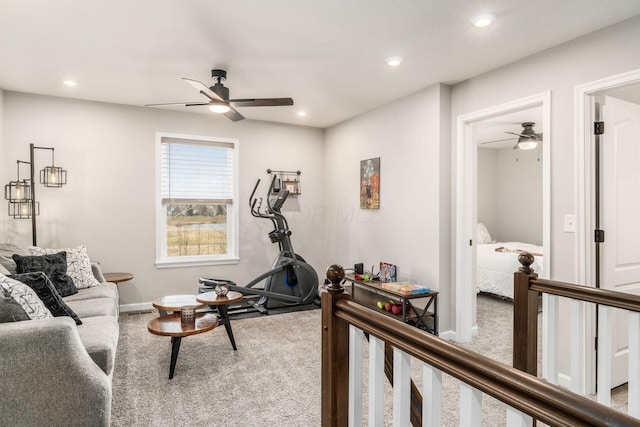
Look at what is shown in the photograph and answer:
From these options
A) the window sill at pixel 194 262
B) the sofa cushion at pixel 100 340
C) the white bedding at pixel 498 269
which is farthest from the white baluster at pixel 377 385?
the white bedding at pixel 498 269

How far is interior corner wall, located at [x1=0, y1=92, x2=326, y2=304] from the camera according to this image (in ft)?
13.7

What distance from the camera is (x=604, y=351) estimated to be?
1.69 m

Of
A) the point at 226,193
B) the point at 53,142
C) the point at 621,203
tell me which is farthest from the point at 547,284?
the point at 53,142

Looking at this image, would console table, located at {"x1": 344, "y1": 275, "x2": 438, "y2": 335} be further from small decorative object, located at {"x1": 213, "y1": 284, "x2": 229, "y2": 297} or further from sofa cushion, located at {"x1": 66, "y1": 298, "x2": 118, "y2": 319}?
sofa cushion, located at {"x1": 66, "y1": 298, "x2": 118, "y2": 319}

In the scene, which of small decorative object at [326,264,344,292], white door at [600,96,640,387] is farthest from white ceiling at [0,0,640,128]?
small decorative object at [326,264,344,292]

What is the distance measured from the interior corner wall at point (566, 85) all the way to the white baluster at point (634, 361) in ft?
4.33

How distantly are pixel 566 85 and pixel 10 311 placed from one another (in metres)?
3.83

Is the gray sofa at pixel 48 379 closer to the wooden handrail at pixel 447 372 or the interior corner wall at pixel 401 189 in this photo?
the wooden handrail at pixel 447 372

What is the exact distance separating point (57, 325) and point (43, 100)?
349 cm

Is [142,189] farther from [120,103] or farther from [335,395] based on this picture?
[335,395]

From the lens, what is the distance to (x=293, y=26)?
259cm

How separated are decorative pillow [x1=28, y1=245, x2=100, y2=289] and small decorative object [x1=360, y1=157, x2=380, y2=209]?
3.17m

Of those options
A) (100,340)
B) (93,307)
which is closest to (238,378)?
(100,340)

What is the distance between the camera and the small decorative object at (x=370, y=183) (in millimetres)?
4641
